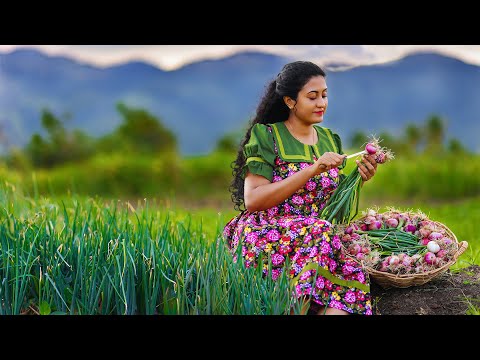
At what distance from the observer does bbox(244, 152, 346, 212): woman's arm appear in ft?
9.57

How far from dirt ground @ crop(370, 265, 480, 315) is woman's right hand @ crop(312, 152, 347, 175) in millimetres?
682

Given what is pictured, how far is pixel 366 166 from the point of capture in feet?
10.3

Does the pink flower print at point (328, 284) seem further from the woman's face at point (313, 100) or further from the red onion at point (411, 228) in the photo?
the woman's face at point (313, 100)

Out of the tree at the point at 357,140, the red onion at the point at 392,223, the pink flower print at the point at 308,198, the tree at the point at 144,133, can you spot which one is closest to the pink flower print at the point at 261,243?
the pink flower print at the point at 308,198

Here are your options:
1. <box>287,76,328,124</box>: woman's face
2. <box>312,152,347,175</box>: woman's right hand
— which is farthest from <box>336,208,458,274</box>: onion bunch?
<box>287,76,328,124</box>: woman's face

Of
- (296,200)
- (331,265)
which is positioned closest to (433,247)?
(331,265)

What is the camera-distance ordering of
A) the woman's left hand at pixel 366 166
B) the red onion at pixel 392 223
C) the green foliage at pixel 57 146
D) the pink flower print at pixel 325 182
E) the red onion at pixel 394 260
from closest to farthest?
the red onion at pixel 394 260 → the woman's left hand at pixel 366 166 → the pink flower print at pixel 325 182 → the red onion at pixel 392 223 → the green foliage at pixel 57 146

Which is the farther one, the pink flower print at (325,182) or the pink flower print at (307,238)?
the pink flower print at (325,182)

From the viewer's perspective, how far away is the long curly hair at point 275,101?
124 inches

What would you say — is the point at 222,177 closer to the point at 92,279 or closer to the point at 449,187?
the point at 449,187

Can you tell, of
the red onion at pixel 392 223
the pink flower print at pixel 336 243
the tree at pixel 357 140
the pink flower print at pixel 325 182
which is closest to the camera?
the pink flower print at pixel 336 243

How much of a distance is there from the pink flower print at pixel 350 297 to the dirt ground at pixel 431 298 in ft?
0.75

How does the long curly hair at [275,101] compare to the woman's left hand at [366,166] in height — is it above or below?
above

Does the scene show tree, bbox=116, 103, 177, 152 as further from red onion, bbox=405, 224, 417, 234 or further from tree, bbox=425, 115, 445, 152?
red onion, bbox=405, 224, 417, 234
